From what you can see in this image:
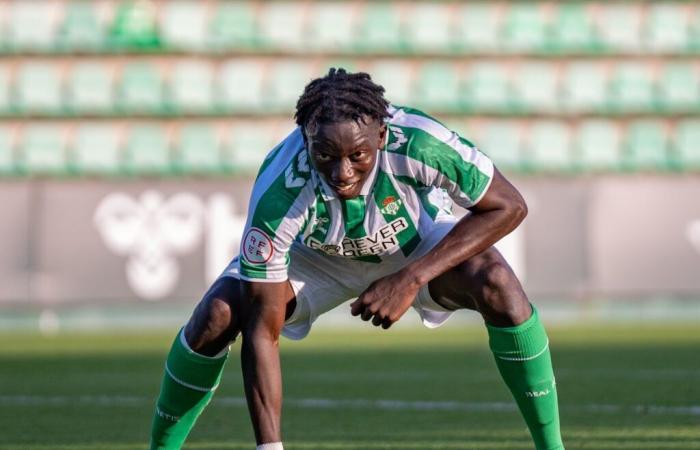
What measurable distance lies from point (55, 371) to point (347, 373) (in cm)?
205

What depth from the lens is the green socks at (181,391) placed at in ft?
15.3

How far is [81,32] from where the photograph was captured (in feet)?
57.7

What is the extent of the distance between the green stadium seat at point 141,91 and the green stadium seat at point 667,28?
6.34m

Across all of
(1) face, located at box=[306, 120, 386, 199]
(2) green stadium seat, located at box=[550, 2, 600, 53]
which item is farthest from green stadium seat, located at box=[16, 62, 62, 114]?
(1) face, located at box=[306, 120, 386, 199]

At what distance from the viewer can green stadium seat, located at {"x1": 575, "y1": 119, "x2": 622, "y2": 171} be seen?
17.5 meters

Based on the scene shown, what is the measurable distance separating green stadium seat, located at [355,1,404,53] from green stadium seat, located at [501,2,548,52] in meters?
1.39

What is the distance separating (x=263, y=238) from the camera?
4.37 meters

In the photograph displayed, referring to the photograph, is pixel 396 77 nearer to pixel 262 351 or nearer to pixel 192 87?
pixel 192 87

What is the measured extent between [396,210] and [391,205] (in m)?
0.04

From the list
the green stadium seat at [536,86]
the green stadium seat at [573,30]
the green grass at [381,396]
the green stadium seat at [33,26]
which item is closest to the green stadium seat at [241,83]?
the green stadium seat at [33,26]

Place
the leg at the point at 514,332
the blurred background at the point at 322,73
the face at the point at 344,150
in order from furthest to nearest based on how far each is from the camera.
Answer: the blurred background at the point at 322,73, the leg at the point at 514,332, the face at the point at 344,150

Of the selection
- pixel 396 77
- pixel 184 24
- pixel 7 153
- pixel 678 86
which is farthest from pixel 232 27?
pixel 678 86

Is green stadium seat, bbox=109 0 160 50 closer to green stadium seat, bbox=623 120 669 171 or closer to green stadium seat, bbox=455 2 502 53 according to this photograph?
green stadium seat, bbox=455 2 502 53

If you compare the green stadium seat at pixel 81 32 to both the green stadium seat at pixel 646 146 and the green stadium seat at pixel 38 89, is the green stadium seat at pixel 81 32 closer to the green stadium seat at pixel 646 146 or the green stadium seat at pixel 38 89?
the green stadium seat at pixel 38 89
